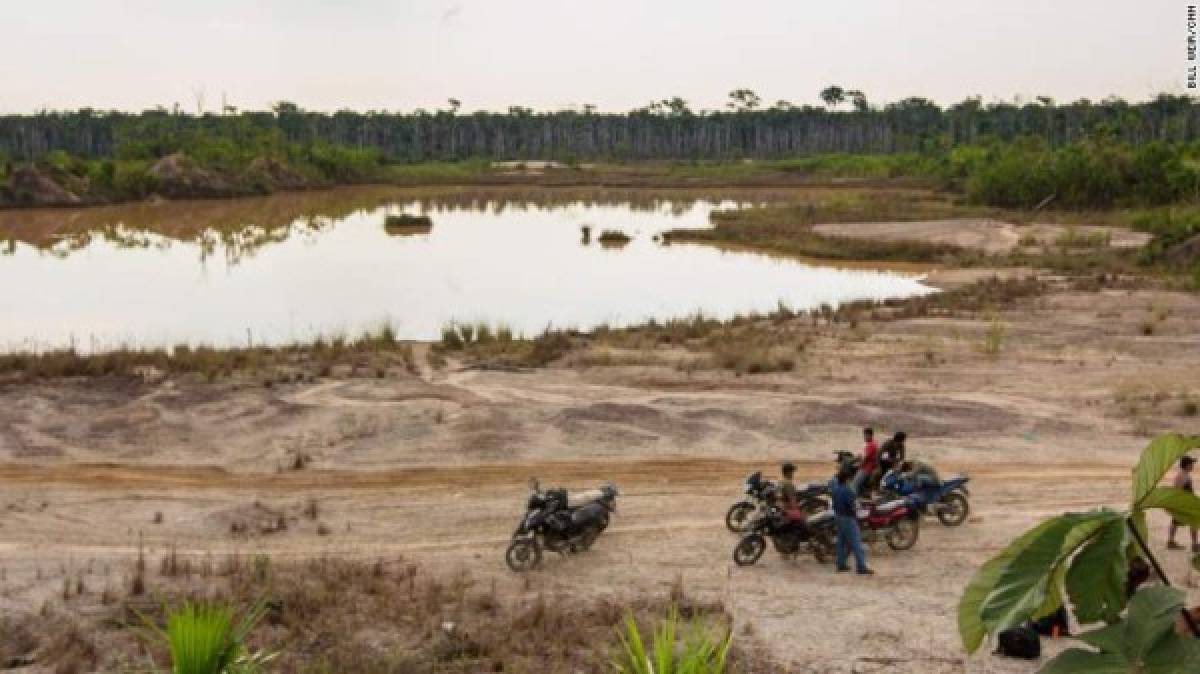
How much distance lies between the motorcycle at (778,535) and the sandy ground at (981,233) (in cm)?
3764

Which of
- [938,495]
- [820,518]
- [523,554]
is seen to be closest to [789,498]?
[820,518]

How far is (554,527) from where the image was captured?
44.4 ft

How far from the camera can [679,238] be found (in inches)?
2338

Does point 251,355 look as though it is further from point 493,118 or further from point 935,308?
point 493,118

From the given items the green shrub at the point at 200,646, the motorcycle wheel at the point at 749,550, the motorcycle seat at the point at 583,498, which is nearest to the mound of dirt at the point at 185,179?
the motorcycle seat at the point at 583,498

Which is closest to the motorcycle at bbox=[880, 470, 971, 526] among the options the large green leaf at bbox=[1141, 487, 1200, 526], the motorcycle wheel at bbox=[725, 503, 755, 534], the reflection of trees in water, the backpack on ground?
the motorcycle wheel at bbox=[725, 503, 755, 534]

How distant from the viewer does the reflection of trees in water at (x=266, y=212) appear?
190 ft

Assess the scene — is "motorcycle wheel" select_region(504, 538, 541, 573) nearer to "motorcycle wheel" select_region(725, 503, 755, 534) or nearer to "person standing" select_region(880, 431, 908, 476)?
"motorcycle wheel" select_region(725, 503, 755, 534)

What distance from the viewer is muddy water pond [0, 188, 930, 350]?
111 ft

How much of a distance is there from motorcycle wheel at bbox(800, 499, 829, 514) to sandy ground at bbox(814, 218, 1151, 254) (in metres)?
36.0

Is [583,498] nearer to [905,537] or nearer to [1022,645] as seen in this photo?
[905,537]

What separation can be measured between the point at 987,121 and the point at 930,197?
2996 inches

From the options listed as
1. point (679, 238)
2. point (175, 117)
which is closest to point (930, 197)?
point (679, 238)

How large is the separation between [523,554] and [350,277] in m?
31.9
